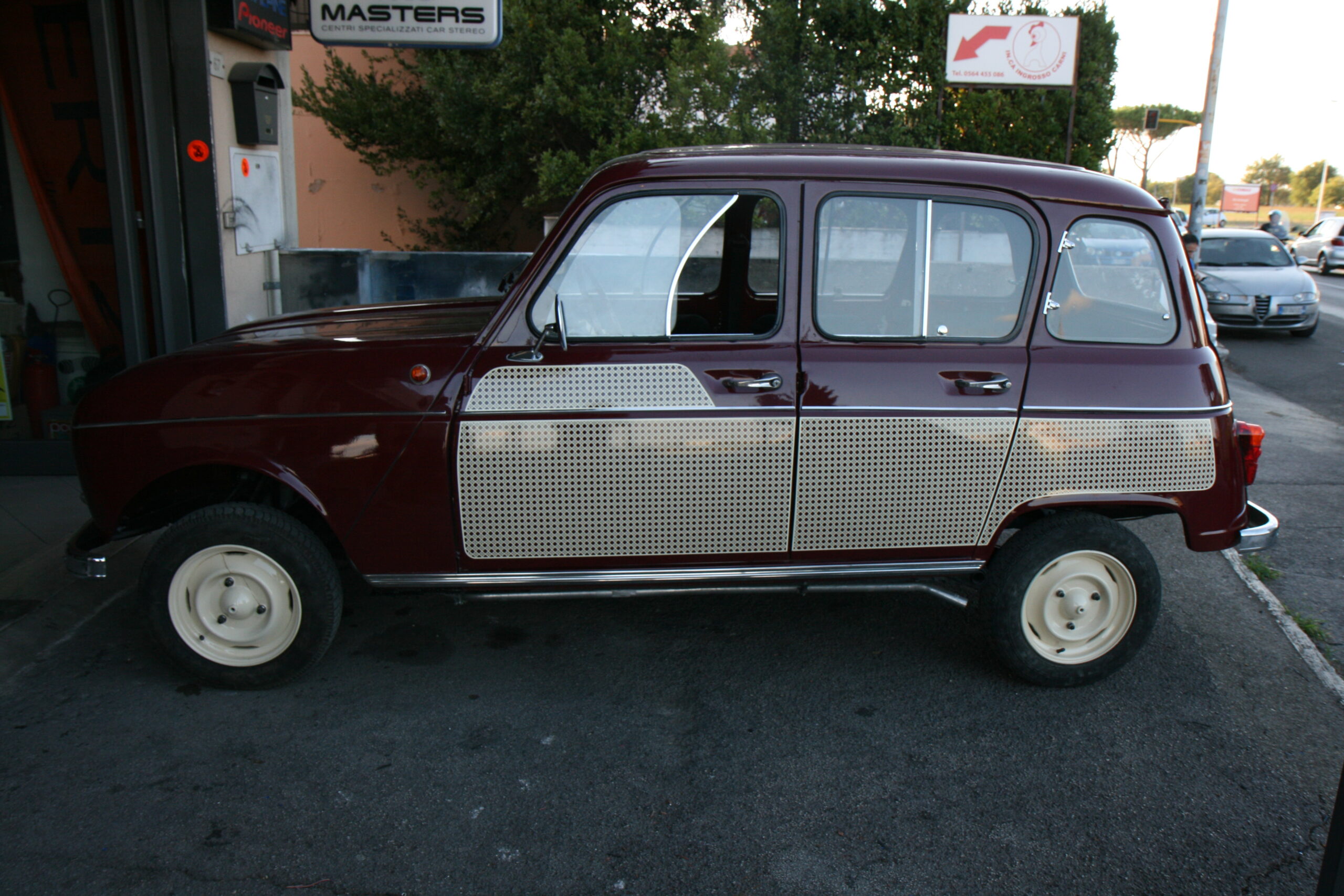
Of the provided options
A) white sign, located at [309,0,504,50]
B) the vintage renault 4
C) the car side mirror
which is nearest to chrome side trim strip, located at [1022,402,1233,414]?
the vintage renault 4

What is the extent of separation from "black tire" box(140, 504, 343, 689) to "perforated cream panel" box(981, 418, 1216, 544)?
2612 mm

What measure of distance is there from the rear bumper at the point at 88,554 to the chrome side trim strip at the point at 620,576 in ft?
3.51

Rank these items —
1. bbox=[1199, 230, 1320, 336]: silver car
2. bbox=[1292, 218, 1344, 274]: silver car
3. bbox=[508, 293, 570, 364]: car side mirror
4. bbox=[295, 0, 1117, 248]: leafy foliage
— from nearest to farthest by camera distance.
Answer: bbox=[508, 293, 570, 364]: car side mirror → bbox=[295, 0, 1117, 248]: leafy foliage → bbox=[1199, 230, 1320, 336]: silver car → bbox=[1292, 218, 1344, 274]: silver car

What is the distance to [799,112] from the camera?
44.8 feet

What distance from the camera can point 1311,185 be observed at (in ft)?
284

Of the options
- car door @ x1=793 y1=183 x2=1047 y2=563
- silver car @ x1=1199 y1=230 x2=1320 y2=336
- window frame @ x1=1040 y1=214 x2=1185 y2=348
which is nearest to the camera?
car door @ x1=793 y1=183 x2=1047 y2=563

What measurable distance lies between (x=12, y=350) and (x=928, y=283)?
20.2 feet

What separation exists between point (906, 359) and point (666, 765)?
1727mm

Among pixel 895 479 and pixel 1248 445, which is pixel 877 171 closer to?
pixel 895 479

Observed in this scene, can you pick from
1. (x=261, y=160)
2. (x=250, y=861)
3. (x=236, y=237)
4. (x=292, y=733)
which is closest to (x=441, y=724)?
(x=292, y=733)

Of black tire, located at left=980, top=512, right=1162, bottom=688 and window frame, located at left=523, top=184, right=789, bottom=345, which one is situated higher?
window frame, located at left=523, top=184, right=789, bottom=345

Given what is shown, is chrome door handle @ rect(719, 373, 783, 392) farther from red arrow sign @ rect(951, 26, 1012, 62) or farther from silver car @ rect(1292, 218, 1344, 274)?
silver car @ rect(1292, 218, 1344, 274)

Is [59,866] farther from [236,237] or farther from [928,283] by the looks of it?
[236,237]

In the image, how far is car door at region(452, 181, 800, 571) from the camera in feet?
12.3
